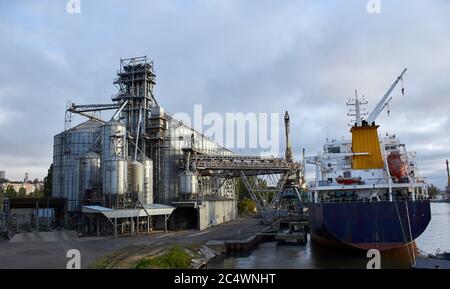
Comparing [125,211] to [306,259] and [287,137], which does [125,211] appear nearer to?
[306,259]

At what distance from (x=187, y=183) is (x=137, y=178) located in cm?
859

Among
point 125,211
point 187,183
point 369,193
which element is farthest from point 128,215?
point 369,193

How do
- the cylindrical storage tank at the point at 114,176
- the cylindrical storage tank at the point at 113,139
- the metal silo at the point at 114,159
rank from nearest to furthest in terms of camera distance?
the cylindrical storage tank at the point at 114,176 → the metal silo at the point at 114,159 → the cylindrical storage tank at the point at 113,139

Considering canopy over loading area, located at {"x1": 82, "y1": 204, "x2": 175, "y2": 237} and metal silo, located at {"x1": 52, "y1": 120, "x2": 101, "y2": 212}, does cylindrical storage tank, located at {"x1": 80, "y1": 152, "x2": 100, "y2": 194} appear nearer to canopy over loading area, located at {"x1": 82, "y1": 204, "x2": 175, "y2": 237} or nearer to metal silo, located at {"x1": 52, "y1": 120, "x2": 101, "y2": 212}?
metal silo, located at {"x1": 52, "y1": 120, "x2": 101, "y2": 212}

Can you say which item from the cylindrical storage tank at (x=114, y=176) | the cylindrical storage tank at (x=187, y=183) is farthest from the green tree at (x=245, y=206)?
the cylindrical storage tank at (x=114, y=176)

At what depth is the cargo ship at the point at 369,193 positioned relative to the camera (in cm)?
3384

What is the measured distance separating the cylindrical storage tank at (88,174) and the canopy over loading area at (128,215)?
273 inches

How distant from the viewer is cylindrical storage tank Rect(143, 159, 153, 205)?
2315 inches

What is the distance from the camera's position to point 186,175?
60375 millimetres

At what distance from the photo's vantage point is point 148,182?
194 feet

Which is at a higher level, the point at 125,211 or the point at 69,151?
the point at 69,151

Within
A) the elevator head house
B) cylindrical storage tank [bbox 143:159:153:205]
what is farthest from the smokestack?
cylindrical storage tank [bbox 143:159:153:205]

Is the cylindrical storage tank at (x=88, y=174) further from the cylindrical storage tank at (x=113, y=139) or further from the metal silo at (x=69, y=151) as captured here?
the cylindrical storage tank at (x=113, y=139)
